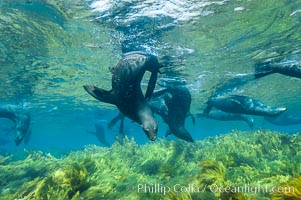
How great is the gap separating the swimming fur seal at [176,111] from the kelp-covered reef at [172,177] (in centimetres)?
135

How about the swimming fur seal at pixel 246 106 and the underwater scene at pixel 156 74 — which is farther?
the swimming fur seal at pixel 246 106

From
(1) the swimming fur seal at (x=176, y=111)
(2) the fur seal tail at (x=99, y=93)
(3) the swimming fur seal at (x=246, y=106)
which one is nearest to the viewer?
(2) the fur seal tail at (x=99, y=93)

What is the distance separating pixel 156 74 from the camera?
26.8ft

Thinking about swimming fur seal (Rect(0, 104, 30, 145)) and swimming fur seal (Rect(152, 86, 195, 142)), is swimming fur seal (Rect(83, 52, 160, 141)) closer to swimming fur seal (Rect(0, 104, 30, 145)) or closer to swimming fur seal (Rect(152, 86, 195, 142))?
swimming fur seal (Rect(152, 86, 195, 142))

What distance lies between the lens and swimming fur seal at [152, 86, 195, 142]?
10242 millimetres

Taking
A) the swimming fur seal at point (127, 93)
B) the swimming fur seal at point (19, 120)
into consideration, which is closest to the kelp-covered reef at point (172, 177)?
the swimming fur seal at point (127, 93)

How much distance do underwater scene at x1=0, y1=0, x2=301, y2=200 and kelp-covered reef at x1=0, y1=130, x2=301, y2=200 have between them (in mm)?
36

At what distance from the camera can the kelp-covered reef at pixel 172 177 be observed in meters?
6.28

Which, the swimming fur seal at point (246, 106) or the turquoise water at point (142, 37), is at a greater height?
the turquoise water at point (142, 37)

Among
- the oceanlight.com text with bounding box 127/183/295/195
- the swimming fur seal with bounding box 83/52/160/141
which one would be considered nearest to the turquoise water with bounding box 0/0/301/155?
the swimming fur seal with bounding box 83/52/160/141

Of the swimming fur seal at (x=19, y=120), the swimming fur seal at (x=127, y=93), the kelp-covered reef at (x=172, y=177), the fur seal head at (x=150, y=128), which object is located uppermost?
the swimming fur seal at (x=127, y=93)

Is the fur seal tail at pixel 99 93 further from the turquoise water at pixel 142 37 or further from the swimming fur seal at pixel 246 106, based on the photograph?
the swimming fur seal at pixel 246 106

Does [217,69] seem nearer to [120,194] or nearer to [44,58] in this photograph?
[44,58]

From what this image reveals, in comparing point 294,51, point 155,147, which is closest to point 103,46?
point 155,147
